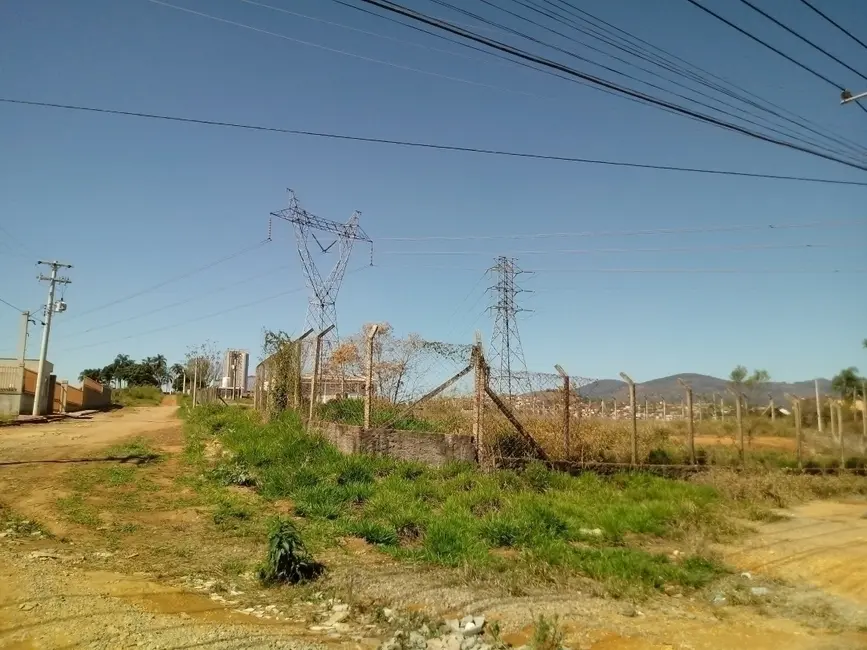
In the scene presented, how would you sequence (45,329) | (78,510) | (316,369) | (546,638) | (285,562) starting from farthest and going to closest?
(45,329) → (316,369) → (78,510) → (285,562) → (546,638)

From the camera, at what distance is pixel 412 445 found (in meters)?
10.6

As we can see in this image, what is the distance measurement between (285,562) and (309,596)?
1.42 feet

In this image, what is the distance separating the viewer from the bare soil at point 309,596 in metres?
4.32

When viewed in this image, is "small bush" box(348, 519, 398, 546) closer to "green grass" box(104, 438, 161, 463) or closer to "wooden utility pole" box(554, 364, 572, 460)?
"wooden utility pole" box(554, 364, 572, 460)

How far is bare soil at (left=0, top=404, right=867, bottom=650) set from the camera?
432 cm

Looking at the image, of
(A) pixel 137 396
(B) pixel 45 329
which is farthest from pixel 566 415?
(A) pixel 137 396

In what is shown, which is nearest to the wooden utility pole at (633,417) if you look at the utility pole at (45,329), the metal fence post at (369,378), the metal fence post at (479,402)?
the metal fence post at (479,402)

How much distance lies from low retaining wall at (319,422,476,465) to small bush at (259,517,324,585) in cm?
487

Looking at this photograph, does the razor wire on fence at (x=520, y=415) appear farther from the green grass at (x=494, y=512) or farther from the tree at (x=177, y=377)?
the tree at (x=177, y=377)

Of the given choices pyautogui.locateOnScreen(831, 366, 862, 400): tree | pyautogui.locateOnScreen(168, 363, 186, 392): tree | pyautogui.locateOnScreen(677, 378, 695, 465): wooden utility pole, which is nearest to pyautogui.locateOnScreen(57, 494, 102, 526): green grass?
pyautogui.locateOnScreen(677, 378, 695, 465): wooden utility pole

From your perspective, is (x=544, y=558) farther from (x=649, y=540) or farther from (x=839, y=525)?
(x=839, y=525)

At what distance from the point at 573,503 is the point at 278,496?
4383 mm

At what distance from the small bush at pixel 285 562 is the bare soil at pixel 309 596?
17 cm

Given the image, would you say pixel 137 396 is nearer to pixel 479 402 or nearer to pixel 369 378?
pixel 369 378
